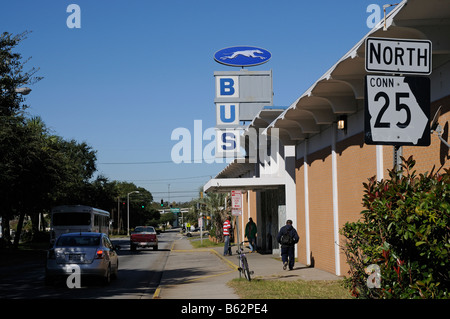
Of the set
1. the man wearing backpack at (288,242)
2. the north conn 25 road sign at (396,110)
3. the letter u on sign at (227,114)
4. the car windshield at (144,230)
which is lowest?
the car windshield at (144,230)

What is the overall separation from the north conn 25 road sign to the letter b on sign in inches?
1286

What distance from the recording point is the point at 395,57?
23.1 feet

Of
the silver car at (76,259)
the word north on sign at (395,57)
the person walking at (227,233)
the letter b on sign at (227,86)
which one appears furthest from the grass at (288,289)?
the letter b on sign at (227,86)

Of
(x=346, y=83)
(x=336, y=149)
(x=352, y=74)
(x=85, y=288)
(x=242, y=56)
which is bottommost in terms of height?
(x=85, y=288)

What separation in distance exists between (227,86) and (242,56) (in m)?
2.62

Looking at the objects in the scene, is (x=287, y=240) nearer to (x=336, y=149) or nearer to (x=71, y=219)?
(x=336, y=149)

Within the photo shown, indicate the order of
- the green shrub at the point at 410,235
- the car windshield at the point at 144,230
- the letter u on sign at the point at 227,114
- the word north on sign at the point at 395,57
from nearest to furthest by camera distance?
the green shrub at the point at 410,235
the word north on sign at the point at 395,57
the letter u on sign at the point at 227,114
the car windshield at the point at 144,230

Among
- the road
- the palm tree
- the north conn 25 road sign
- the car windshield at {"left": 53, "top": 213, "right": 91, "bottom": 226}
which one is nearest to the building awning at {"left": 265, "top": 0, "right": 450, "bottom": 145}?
the north conn 25 road sign

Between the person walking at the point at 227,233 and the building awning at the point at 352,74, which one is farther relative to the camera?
the person walking at the point at 227,233

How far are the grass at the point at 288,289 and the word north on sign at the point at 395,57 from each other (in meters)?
6.55

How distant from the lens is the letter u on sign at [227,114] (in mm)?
38406

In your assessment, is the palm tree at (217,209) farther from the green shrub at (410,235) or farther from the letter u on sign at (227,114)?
the green shrub at (410,235)

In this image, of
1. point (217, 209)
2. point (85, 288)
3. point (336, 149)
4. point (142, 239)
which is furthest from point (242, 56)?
point (85, 288)
